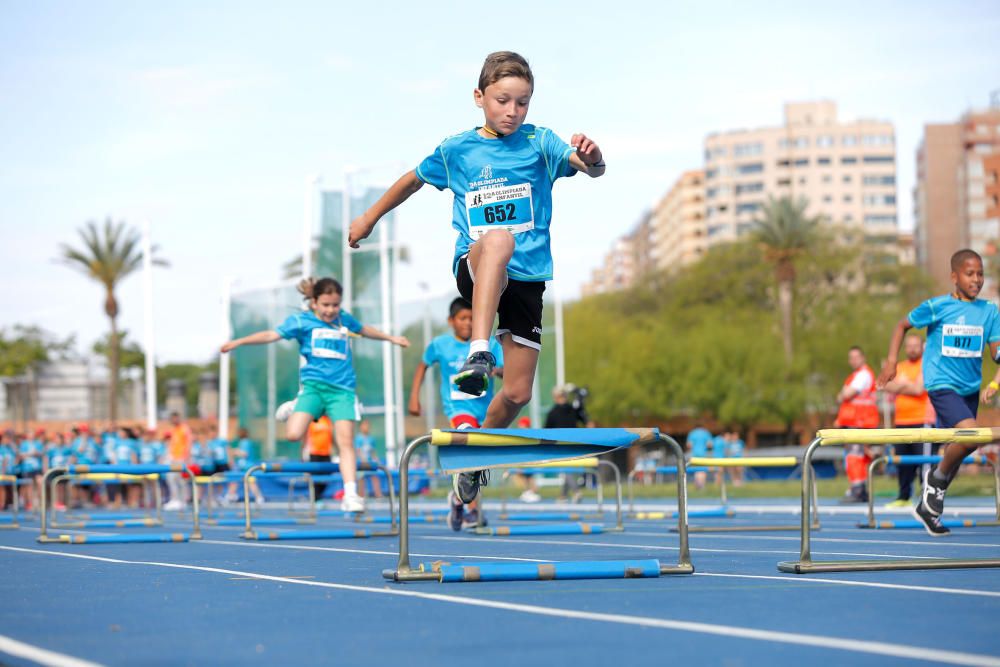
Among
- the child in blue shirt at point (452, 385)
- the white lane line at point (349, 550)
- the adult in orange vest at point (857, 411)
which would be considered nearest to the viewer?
the white lane line at point (349, 550)

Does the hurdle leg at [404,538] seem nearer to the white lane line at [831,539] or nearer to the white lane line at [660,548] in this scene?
the white lane line at [660,548]

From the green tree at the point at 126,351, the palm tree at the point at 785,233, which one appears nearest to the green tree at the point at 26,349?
the green tree at the point at 126,351

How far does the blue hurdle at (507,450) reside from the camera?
19.2 feet

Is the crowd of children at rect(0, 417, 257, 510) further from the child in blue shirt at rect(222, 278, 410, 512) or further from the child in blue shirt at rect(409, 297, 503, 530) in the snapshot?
the child in blue shirt at rect(409, 297, 503, 530)

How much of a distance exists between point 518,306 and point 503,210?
501 mm

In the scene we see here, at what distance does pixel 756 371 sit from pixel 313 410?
62.9 meters

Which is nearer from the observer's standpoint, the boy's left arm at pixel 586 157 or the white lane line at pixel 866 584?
the white lane line at pixel 866 584

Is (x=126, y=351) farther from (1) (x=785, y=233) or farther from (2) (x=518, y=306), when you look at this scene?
(2) (x=518, y=306)

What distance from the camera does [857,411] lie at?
60.6 feet

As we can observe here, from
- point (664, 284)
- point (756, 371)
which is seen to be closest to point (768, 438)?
point (664, 284)

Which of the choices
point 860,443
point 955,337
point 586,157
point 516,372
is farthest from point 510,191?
point 955,337

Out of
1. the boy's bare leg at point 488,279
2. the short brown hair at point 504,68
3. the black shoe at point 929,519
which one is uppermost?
the short brown hair at point 504,68

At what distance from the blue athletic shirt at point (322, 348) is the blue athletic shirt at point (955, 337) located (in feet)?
16.6

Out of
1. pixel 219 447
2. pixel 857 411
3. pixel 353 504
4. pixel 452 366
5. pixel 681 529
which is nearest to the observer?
pixel 681 529
